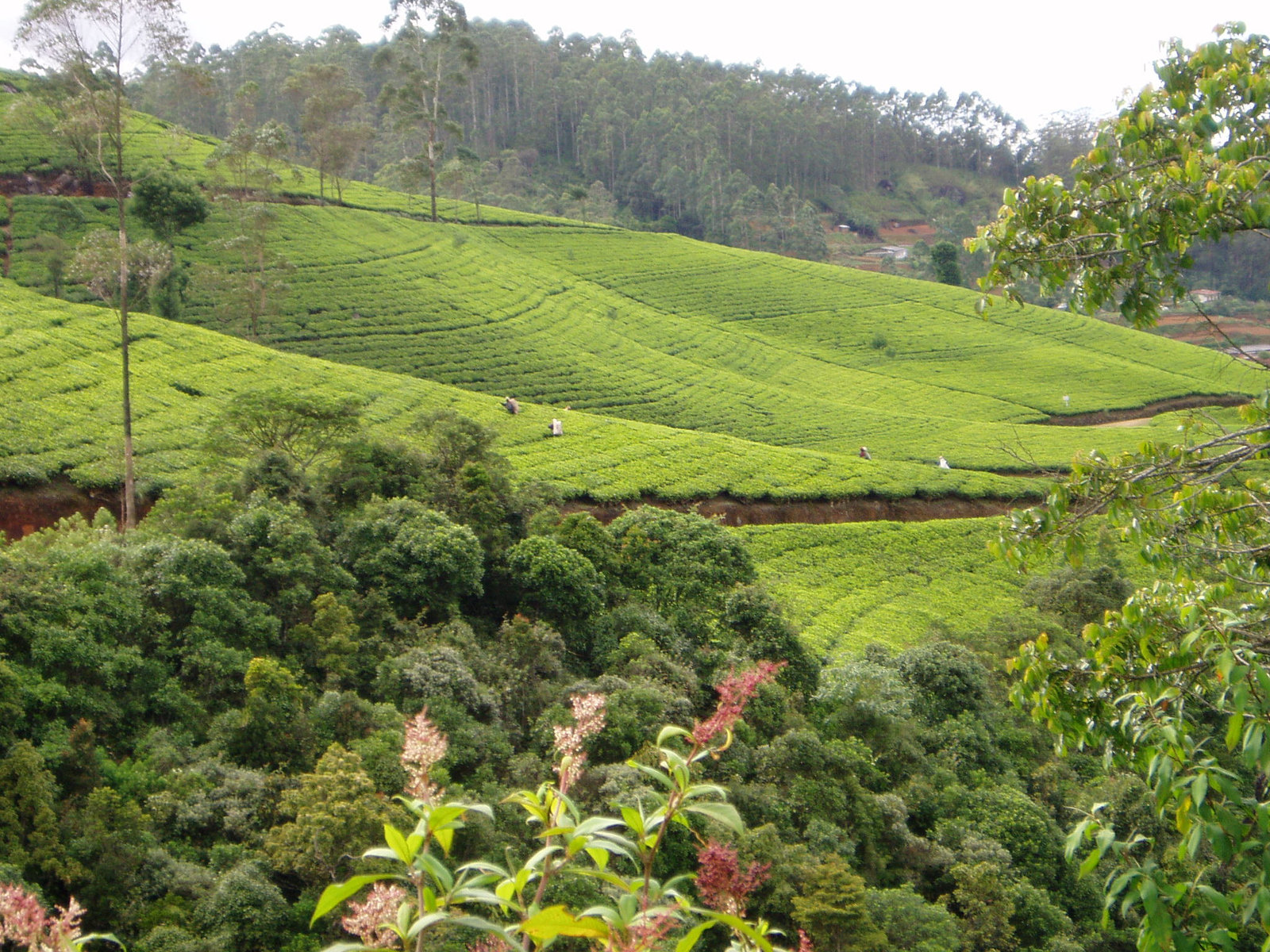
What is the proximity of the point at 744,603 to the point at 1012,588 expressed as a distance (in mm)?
15958

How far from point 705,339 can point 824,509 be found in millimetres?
24517

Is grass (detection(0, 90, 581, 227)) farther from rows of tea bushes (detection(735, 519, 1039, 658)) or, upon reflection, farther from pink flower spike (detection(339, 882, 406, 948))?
pink flower spike (detection(339, 882, 406, 948))

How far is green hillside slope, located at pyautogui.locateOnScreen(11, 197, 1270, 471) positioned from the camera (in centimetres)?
4431

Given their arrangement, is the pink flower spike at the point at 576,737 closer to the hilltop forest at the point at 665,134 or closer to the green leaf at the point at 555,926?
the green leaf at the point at 555,926

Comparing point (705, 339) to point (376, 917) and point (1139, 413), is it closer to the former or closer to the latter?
point (1139, 413)

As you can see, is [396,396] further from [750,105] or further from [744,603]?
[750,105]

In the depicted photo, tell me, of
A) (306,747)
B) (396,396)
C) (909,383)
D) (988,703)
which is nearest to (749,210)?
(909,383)

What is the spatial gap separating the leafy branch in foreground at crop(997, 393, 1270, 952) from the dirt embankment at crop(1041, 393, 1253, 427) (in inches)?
1888

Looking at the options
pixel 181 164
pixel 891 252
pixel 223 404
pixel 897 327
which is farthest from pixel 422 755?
pixel 891 252

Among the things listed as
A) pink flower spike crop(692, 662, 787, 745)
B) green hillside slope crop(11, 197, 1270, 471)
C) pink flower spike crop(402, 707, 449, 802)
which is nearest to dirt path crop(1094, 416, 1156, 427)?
green hillside slope crop(11, 197, 1270, 471)

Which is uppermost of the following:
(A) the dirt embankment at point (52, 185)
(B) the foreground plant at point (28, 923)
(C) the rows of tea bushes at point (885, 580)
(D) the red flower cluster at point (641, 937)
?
(A) the dirt embankment at point (52, 185)

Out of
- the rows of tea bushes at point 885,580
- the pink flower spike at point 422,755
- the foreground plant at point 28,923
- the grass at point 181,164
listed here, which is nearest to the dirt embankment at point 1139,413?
the rows of tea bushes at point 885,580

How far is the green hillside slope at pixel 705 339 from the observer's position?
145 ft

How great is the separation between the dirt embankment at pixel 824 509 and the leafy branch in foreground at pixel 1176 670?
73.7ft
